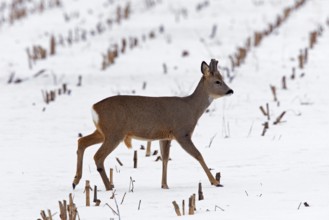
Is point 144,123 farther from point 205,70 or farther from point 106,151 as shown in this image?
point 205,70

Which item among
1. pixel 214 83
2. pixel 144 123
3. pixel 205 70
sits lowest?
pixel 144 123

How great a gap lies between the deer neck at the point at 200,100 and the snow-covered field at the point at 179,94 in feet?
2.18

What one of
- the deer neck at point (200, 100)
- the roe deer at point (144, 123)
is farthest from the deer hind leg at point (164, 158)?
the deer neck at point (200, 100)

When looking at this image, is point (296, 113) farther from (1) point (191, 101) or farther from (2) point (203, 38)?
(2) point (203, 38)

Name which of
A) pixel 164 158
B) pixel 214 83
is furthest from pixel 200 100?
pixel 164 158

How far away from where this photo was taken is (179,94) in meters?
11.6

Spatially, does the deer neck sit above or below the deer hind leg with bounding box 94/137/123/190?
above

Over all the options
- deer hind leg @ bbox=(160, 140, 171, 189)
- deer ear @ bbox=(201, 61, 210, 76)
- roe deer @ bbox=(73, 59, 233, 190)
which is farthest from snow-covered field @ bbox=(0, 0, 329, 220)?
deer ear @ bbox=(201, 61, 210, 76)

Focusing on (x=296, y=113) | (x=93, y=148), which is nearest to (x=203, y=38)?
(x=296, y=113)

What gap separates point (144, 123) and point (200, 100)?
2.29 feet

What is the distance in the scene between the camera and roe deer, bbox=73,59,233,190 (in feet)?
20.5

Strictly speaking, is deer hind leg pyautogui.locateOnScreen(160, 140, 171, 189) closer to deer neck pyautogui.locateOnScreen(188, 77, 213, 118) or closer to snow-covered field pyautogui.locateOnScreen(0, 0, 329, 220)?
snow-covered field pyautogui.locateOnScreen(0, 0, 329, 220)

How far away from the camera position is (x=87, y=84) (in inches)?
506

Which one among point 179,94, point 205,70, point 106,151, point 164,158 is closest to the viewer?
point 106,151
